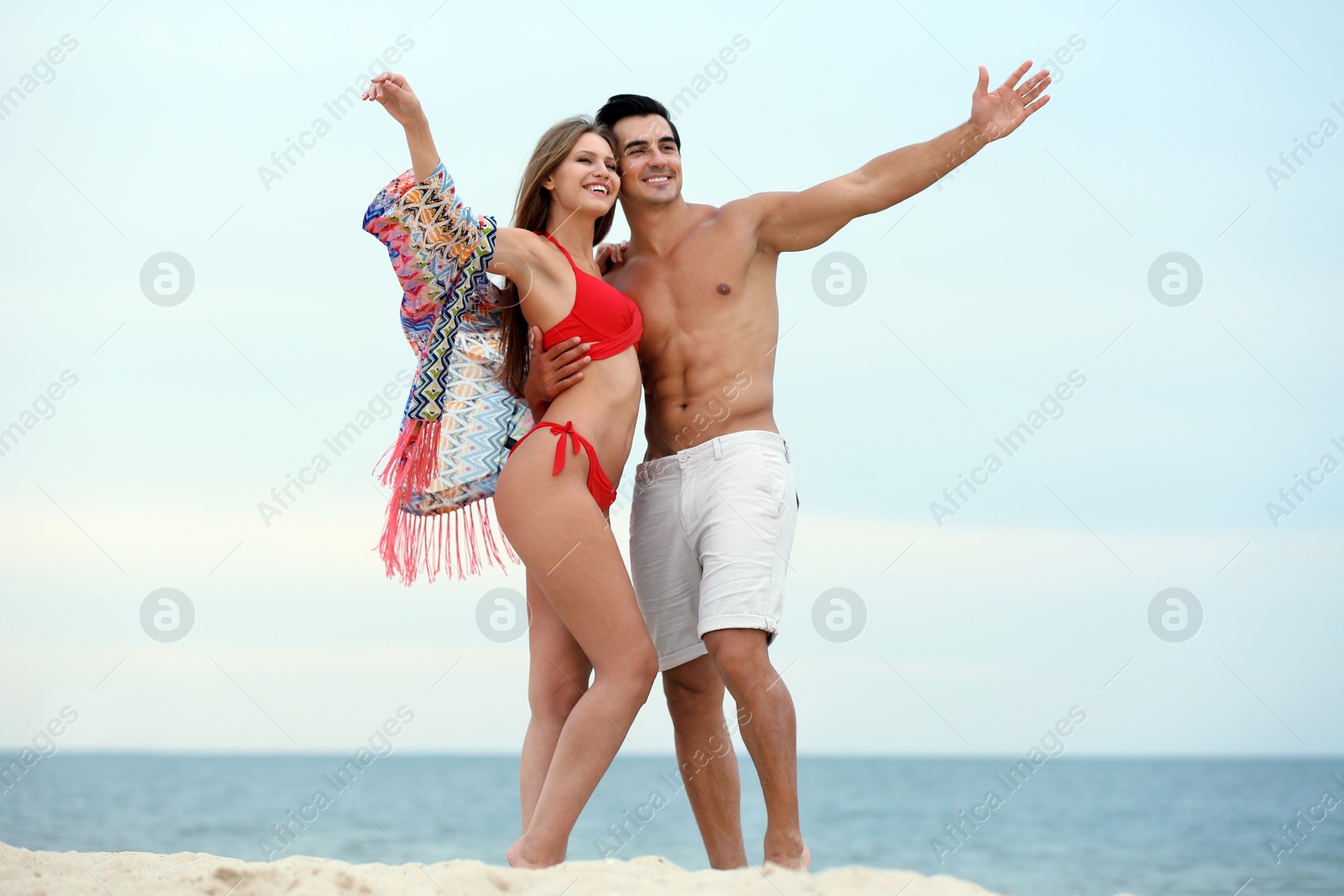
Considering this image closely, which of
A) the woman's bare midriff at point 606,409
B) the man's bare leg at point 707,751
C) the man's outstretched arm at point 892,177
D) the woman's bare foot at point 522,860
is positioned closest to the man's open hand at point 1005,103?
the man's outstretched arm at point 892,177

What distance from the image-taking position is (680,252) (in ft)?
14.8

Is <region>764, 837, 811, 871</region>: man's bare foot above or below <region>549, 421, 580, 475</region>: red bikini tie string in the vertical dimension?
below

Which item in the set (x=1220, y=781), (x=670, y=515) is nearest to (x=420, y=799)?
(x=1220, y=781)

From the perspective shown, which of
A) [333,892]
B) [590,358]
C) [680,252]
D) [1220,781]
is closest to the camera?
[333,892]

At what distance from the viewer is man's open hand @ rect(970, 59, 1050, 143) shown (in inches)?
175

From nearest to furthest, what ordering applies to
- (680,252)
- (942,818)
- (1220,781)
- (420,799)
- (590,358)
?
(590,358) < (680,252) < (942,818) < (420,799) < (1220,781)

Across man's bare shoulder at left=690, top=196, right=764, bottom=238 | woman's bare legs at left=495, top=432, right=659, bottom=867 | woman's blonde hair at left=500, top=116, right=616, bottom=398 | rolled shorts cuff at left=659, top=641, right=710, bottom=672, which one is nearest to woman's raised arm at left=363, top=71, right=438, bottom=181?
woman's blonde hair at left=500, top=116, right=616, bottom=398

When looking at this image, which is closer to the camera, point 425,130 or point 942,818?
point 425,130

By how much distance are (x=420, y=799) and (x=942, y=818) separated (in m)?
13.7

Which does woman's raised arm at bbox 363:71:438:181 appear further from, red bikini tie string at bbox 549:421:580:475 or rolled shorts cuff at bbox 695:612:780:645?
rolled shorts cuff at bbox 695:612:780:645

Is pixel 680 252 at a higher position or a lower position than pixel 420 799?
higher

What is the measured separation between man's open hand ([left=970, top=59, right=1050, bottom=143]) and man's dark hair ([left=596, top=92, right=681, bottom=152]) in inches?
47.4

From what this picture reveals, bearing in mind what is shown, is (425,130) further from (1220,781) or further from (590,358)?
(1220,781)

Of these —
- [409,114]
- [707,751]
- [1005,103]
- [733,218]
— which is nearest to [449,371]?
[409,114]
